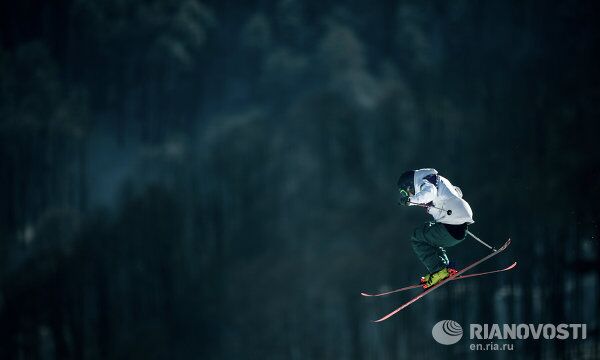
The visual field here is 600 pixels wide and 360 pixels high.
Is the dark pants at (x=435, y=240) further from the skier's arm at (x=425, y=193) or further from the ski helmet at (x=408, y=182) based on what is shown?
the ski helmet at (x=408, y=182)

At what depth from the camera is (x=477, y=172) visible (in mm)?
52344

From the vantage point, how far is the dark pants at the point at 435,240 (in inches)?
583

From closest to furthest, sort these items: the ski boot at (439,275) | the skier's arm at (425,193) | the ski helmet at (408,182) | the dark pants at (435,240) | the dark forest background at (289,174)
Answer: the skier's arm at (425,193) → the ski helmet at (408,182) → the dark pants at (435,240) → the ski boot at (439,275) → the dark forest background at (289,174)

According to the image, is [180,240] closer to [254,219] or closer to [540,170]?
[254,219]

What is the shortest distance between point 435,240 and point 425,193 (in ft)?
4.17

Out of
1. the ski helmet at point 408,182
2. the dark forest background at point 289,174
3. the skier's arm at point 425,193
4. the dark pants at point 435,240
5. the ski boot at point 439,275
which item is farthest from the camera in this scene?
the dark forest background at point 289,174

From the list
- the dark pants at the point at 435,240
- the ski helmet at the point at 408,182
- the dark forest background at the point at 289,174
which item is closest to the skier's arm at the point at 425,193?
the ski helmet at the point at 408,182

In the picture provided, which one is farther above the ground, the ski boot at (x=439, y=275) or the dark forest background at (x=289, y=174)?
the dark forest background at (x=289, y=174)

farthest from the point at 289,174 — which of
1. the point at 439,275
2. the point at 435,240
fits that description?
the point at 435,240

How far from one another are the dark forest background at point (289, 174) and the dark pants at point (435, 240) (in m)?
30.6

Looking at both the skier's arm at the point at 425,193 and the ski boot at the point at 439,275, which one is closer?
the skier's arm at the point at 425,193

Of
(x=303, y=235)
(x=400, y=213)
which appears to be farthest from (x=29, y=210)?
(x=400, y=213)

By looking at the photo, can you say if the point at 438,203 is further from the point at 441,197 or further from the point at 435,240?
the point at 435,240

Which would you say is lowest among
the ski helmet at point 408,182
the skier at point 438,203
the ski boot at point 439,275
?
the ski boot at point 439,275
